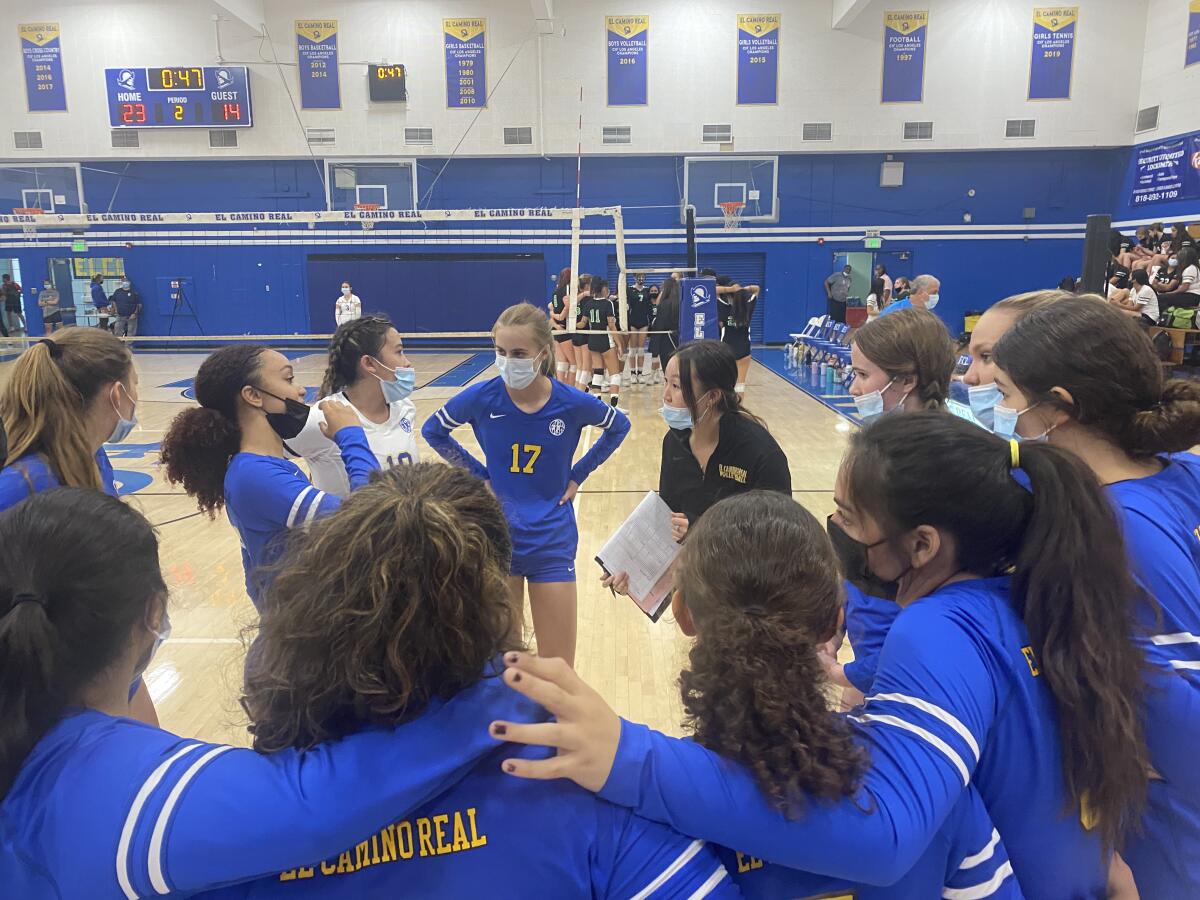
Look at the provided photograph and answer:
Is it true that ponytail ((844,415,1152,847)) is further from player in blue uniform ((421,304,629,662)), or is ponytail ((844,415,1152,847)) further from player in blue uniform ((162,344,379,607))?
player in blue uniform ((421,304,629,662))

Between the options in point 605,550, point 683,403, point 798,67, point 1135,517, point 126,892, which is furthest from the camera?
point 798,67

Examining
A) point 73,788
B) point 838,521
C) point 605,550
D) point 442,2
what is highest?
point 442,2

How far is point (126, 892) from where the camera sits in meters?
0.93

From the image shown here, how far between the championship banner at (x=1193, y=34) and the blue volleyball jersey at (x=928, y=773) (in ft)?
64.2

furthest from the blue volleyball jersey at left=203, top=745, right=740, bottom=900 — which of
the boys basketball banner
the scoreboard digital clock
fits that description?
the scoreboard digital clock

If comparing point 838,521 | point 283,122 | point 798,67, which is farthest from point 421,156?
point 838,521

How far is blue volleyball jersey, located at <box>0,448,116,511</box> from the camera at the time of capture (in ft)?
6.87

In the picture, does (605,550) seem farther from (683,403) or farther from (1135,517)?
(1135,517)

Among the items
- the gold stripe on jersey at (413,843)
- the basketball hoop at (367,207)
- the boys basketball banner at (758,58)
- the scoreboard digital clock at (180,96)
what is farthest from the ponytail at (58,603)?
the scoreboard digital clock at (180,96)

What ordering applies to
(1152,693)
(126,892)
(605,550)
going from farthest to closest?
(605,550) < (1152,693) < (126,892)

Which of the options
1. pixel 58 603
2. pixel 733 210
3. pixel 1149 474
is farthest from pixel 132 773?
pixel 733 210

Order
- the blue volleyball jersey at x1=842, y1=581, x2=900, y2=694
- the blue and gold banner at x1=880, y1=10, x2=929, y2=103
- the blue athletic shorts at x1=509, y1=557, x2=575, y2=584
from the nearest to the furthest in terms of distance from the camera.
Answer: the blue volleyball jersey at x1=842, y1=581, x2=900, y2=694 < the blue athletic shorts at x1=509, y1=557, x2=575, y2=584 < the blue and gold banner at x1=880, y1=10, x2=929, y2=103

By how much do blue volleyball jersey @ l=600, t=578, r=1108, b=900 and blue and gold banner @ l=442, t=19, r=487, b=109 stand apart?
19331 millimetres

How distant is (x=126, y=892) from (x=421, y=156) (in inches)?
771
